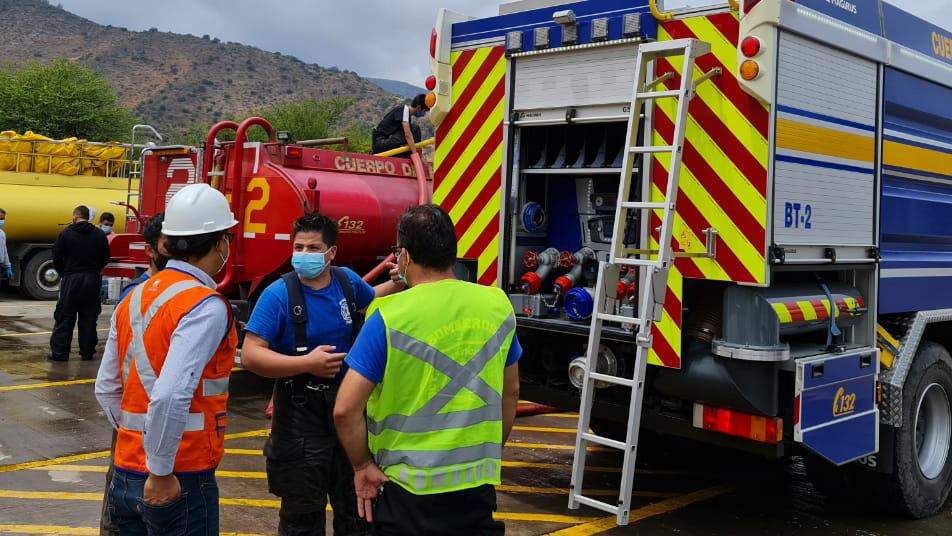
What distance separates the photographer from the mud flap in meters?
4.52

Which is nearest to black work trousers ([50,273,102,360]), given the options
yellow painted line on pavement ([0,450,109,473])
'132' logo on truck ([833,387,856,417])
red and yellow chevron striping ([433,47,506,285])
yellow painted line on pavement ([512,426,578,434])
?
yellow painted line on pavement ([0,450,109,473])

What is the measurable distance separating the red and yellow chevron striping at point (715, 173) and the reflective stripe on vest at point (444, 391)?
85.1 inches

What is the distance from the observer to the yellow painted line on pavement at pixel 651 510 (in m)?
5.04

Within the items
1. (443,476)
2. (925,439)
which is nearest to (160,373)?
(443,476)

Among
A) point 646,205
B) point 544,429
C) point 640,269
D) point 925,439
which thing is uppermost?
point 646,205

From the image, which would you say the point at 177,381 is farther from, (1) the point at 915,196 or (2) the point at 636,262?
(1) the point at 915,196

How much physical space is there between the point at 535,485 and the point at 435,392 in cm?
352

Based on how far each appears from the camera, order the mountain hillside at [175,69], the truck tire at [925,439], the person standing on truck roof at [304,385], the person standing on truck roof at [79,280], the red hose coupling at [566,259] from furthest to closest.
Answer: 1. the mountain hillside at [175,69]
2. the person standing on truck roof at [79,280]
3. the red hose coupling at [566,259]
4. the truck tire at [925,439]
5. the person standing on truck roof at [304,385]

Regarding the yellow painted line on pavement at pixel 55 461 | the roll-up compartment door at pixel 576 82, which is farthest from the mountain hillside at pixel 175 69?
the roll-up compartment door at pixel 576 82

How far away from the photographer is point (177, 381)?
107 inches

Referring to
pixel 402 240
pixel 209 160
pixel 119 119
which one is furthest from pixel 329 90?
pixel 402 240

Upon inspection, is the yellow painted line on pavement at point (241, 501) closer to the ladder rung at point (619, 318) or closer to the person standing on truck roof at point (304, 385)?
the ladder rung at point (619, 318)

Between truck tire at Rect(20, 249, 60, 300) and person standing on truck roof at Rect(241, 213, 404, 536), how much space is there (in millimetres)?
15037

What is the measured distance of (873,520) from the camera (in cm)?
549
